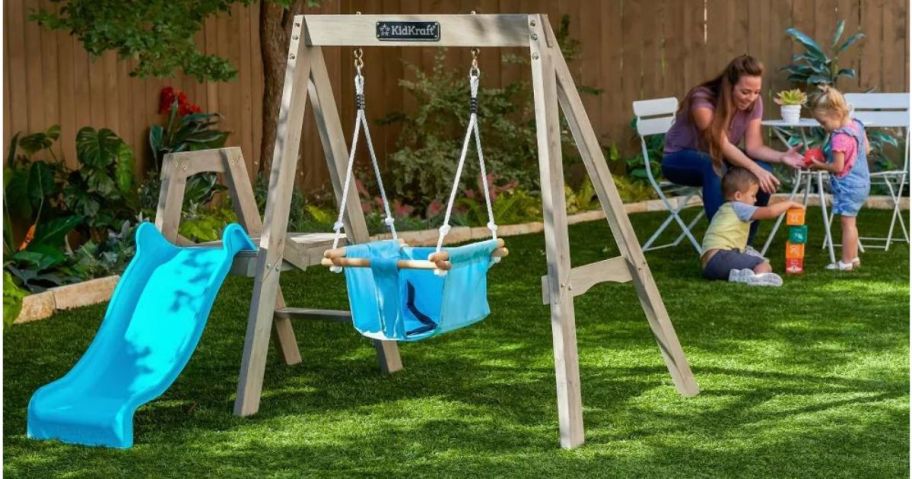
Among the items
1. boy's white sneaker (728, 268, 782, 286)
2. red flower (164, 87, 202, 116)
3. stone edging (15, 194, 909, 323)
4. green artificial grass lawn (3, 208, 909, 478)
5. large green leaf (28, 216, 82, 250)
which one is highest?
red flower (164, 87, 202, 116)

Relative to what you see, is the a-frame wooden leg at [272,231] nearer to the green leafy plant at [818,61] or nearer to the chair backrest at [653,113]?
the chair backrest at [653,113]

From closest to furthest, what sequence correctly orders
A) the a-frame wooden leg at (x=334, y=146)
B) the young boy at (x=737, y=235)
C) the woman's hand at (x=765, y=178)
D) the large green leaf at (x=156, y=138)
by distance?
1. the a-frame wooden leg at (x=334, y=146)
2. the young boy at (x=737, y=235)
3. the woman's hand at (x=765, y=178)
4. the large green leaf at (x=156, y=138)

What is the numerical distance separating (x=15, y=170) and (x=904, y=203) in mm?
5991

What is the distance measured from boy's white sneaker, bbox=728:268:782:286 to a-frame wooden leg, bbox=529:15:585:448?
291 cm

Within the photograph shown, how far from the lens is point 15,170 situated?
7.15 m

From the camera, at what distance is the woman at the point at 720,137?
7.17 meters

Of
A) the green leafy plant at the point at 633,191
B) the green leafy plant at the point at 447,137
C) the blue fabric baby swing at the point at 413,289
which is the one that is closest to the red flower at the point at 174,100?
the green leafy plant at the point at 447,137

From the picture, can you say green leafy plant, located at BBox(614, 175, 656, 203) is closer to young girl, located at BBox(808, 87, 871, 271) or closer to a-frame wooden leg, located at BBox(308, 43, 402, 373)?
young girl, located at BBox(808, 87, 871, 271)

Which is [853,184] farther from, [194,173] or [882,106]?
[194,173]

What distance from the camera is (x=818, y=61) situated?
10.5 meters

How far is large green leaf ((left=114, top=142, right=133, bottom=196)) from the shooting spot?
24.8 feet

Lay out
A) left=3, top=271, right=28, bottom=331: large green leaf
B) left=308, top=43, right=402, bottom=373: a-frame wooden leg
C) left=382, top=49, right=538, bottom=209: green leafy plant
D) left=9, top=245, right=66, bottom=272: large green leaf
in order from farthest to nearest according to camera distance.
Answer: left=382, top=49, right=538, bottom=209: green leafy plant → left=9, top=245, right=66, bottom=272: large green leaf → left=3, top=271, right=28, bottom=331: large green leaf → left=308, top=43, right=402, bottom=373: a-frame wooden leg

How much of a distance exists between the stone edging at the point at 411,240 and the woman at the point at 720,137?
17.0 inches

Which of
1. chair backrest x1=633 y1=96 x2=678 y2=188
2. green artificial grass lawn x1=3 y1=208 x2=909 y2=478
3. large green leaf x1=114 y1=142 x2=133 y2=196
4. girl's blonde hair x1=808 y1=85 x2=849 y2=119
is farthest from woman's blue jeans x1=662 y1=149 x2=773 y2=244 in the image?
large green leaf x1=114 y1=142 x2=133 y2=196
